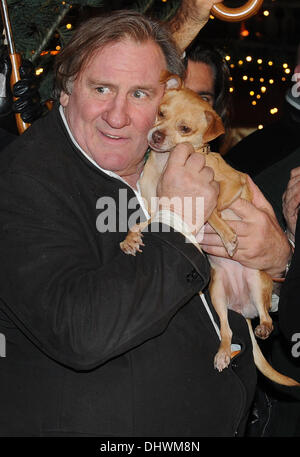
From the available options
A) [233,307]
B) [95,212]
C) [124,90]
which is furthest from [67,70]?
[233,307]

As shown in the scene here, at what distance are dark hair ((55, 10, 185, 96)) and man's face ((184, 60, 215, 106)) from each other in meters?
1.00

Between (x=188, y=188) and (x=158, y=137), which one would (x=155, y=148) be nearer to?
(x=158, y=137)

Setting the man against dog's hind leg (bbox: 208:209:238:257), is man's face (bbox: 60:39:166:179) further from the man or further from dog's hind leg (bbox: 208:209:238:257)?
dog's hind leg (bbox: 208:209:238:257)

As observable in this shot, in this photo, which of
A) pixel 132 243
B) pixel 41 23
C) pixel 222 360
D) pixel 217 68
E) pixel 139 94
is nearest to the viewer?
pixel 132 243

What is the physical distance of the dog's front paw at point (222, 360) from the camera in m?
1.68

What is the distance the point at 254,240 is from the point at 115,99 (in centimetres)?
69

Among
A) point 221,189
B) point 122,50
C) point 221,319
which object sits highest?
point 122,50

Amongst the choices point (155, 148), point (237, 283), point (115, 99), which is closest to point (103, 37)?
point (115, 99)

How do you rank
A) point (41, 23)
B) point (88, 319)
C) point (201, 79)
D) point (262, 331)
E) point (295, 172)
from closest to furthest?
point (88, 319) < point (262, 331) < point (295, 172) < point (41, 23) < point (201, 79)

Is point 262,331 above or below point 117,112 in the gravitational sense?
below

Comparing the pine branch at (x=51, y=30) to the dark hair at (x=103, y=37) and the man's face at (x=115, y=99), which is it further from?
the man's face at (x=115, y=99)

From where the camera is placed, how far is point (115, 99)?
1.73 m

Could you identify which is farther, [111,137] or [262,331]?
[262,331]

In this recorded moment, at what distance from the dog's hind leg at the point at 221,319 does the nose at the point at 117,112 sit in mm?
689
